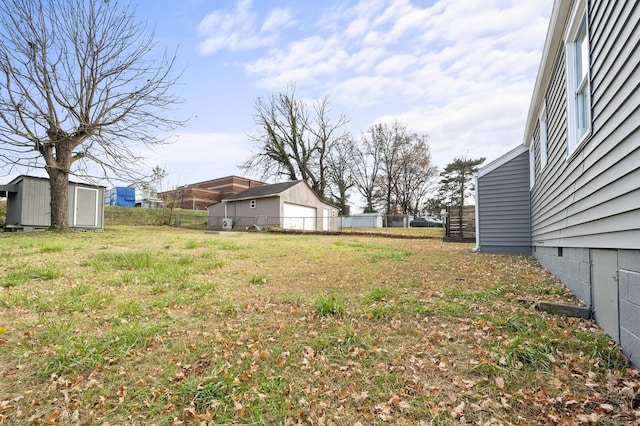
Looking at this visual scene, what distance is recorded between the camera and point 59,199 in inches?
467

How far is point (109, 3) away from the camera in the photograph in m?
10.8

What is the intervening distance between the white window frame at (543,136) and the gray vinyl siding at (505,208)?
7.13 feet

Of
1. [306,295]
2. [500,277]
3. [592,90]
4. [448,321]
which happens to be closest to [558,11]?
[592,90]

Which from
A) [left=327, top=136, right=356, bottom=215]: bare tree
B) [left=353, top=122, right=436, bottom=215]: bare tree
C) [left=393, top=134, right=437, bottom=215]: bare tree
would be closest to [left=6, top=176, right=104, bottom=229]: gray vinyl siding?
[left=327, top=136, right=356, bottom=215]: bare tree

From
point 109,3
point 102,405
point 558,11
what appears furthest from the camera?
point 109,3

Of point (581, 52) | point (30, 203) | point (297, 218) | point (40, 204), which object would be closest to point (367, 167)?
point (297, 218)

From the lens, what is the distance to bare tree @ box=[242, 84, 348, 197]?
29281mm

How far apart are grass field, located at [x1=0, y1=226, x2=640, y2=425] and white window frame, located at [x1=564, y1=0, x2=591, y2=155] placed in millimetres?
2083

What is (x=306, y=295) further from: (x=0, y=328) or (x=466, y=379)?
(x=0, y=328)

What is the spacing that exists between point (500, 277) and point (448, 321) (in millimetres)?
2543

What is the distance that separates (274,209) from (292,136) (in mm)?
10109

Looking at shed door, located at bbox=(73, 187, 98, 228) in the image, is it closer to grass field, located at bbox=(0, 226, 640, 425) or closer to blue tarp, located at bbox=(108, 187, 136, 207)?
grass field, located at bbox=(0, 226, 640, 425)

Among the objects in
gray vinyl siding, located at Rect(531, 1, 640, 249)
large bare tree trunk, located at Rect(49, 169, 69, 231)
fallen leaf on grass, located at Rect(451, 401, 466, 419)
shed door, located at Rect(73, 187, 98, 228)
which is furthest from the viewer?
shed door, located at Rect(73, 187, 98, 228)

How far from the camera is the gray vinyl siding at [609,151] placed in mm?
2188
